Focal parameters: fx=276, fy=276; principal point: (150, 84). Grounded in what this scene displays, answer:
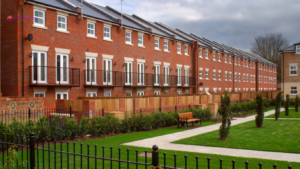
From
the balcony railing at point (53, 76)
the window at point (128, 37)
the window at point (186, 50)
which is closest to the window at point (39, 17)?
the balcony railing at point (53, 76)

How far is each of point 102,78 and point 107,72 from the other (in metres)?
0.78

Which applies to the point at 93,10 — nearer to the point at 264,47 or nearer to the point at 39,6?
the point at 39,6

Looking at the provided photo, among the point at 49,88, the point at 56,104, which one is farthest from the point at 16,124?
the point at 49,88

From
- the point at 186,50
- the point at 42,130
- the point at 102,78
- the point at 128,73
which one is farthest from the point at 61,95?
the point at 186,50

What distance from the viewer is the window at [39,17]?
19.6 metres

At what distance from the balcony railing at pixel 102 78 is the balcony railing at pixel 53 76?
1.17 meters

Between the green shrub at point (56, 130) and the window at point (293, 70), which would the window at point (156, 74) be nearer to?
the green shrub at point (56, 130)

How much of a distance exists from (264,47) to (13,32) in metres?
78.9

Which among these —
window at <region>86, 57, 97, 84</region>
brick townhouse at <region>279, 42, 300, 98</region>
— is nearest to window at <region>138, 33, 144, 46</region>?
window at <region>86, 57, 97, 84</region>

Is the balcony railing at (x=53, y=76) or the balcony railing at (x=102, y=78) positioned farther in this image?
the balcony railing at (x=102, y=78)

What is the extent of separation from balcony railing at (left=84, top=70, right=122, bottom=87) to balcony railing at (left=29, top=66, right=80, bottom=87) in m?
1.17

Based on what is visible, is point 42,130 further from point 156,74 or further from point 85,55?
point 156,74

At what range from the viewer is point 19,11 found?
736 inches

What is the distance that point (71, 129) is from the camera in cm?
1281
